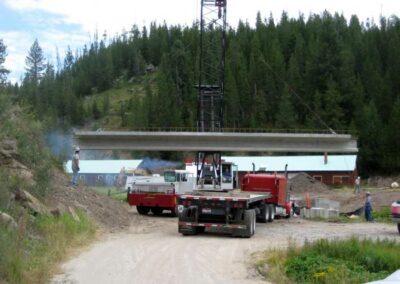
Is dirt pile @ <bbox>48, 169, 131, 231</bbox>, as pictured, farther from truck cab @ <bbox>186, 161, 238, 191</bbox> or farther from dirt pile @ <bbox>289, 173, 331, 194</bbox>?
dirt pile @ <bbox>289, 173, 331, 194</bbox>

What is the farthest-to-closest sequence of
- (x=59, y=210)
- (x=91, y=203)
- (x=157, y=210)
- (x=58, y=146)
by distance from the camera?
(x=58, y=146)
(x=157, y=210)
(x=91, y=203)
(x=59, y=210)

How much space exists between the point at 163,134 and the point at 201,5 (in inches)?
610

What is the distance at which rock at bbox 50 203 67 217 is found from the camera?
19.3 meters

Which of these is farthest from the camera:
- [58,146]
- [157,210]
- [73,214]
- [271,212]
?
[58,146]

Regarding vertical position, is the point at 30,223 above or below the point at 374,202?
above

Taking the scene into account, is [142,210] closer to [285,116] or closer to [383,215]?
[383,215]

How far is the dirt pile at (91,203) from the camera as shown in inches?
914

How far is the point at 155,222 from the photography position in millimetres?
28922

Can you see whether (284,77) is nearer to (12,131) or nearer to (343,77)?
(343,77)

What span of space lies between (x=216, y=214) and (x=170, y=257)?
6.18 meters

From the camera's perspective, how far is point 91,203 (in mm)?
25500

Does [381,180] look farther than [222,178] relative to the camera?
Yes

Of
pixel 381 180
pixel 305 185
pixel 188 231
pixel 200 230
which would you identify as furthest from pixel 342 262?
pixel 381 180

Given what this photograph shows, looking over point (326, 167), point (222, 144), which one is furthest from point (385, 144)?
point (222, 144)
